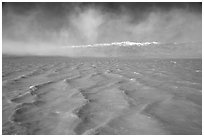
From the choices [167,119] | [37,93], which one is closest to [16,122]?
[37,93]

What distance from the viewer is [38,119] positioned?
5418 millimetres

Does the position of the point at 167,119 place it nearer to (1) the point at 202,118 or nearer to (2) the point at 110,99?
(1) the point at 202,118

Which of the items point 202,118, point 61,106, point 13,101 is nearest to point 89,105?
point 61,106

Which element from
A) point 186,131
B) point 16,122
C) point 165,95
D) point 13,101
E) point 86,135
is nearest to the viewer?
point 86,135

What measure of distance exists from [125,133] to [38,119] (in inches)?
90.0

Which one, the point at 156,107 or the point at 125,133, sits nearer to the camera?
the point at 125,133

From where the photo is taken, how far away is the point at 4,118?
551 cm

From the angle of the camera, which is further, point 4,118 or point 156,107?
point 156,107

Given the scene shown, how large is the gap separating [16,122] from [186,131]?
3.97 meters

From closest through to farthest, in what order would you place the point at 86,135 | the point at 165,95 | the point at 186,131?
the point at 86,135, the point at 186,131, the point at 165,95

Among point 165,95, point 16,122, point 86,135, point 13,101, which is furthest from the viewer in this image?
point 165,95

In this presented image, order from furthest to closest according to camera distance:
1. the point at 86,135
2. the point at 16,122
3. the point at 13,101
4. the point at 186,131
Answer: the point at 13,101 < the point at 16,122 < the point at 186,131 < the point at 86,135

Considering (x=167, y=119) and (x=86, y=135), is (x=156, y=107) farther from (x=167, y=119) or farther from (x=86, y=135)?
(x=86, y=135)

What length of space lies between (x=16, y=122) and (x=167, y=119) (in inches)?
147
